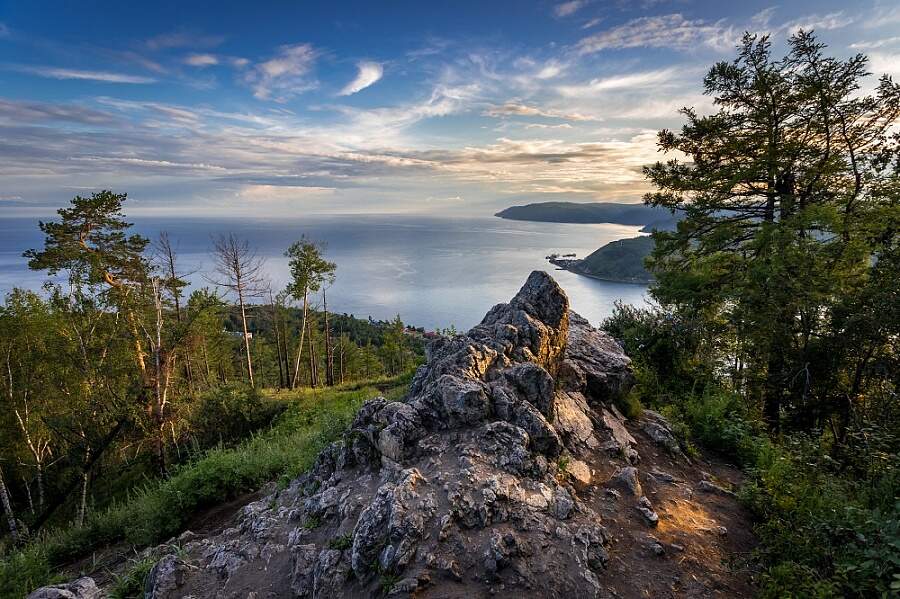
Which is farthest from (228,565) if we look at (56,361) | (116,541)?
(56,361)

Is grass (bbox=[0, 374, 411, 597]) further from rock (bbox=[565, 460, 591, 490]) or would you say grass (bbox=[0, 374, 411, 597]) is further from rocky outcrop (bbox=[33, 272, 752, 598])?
rock (bbox=[565, 460, 591, 490])

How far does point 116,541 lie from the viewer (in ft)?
29.4

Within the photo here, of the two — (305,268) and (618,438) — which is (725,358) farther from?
(305,268)

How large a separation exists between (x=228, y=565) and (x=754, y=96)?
55.1 feet

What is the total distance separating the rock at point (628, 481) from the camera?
19.7 feet

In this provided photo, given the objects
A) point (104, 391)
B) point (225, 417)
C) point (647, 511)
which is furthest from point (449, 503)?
point (104, 391)

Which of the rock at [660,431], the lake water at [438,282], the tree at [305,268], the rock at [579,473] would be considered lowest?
the lake water at [438,282]

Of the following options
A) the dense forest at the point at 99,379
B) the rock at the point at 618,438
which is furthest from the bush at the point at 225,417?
the rock at the point at 618,438

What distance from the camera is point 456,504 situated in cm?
Result: 465

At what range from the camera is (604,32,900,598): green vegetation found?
5367mm

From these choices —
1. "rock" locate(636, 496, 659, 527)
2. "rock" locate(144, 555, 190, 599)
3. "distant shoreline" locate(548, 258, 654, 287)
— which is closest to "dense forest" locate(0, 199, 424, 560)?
"rock" locate(144, 555, 190, 599)

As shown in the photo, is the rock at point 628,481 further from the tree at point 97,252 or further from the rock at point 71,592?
the tree at point 97,252

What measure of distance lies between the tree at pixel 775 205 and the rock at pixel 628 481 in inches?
212

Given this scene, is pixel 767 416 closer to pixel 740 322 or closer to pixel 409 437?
pixel 740 322
